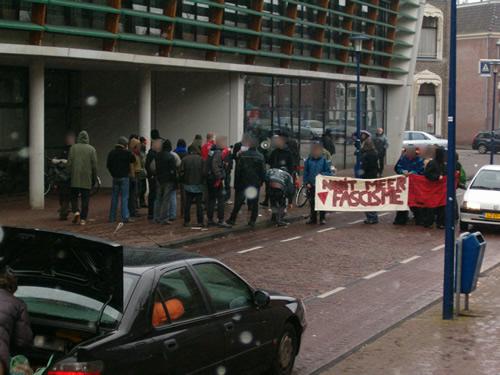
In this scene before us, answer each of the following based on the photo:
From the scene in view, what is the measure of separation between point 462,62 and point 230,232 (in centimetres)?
5006

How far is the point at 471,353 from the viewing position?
30.1 feet

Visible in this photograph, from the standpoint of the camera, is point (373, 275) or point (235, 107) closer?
point (373, 275)

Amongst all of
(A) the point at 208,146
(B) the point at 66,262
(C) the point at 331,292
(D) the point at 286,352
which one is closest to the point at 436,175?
(A) the point at 208,146

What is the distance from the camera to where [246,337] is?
7.46 meters

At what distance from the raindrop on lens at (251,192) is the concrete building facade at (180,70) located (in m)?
→ 4.83

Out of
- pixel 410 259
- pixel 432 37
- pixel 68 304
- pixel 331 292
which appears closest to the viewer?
pixel 68 304

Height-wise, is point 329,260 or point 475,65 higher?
point 475,65

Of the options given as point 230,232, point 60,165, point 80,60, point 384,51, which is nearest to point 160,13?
point 80,60

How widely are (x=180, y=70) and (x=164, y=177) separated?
7.99 meters

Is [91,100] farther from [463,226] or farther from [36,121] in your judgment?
[463,226]

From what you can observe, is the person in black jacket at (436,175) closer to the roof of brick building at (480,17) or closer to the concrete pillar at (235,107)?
the concrete pillar at (235,107)

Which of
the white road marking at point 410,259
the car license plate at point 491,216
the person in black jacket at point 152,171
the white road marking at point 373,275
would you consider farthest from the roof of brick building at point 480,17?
the white road marking at point 373,275

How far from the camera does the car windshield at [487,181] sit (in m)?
19.3

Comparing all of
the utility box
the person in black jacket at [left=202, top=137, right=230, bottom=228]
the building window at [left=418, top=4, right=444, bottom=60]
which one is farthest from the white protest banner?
the building window at [left=418, top=4, right=444, bottom=60]
